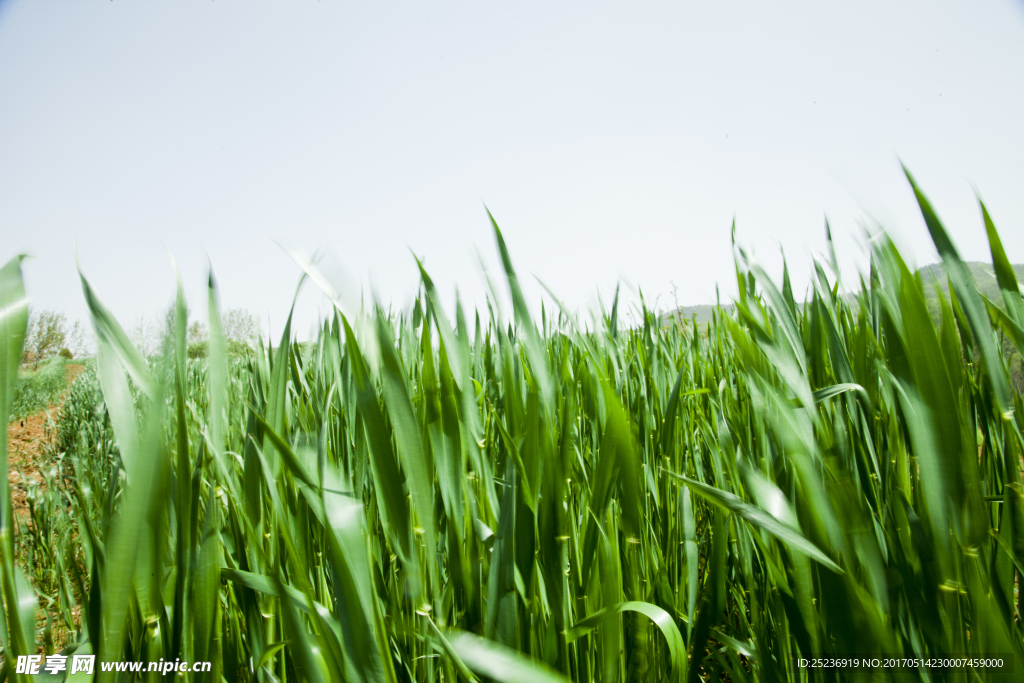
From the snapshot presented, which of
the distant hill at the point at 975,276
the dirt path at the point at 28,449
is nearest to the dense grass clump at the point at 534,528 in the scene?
the distant hill at the point at 975,276

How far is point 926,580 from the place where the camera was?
42cm

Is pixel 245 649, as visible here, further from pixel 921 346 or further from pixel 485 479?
pixel 921 346

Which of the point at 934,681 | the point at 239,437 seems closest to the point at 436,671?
the point at 934,681

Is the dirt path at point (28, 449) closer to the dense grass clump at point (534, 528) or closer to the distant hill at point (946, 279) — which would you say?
the dense grass clump at point (534, 528)

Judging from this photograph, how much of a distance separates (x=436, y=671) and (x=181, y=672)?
265mm

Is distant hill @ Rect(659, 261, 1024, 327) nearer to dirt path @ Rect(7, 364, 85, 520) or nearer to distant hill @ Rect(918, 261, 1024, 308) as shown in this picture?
distant hill @ Rect(918, 261, 1024, 308)

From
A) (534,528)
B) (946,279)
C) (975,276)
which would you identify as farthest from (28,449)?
(975,276)

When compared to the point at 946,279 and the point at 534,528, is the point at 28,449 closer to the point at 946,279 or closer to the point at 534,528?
the point at 534,528

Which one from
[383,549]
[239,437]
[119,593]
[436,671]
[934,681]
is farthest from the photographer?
[239,437]

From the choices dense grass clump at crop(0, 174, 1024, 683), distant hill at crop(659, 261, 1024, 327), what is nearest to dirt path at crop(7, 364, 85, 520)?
dense grass clump at crop(0, 174, 1024, 683)

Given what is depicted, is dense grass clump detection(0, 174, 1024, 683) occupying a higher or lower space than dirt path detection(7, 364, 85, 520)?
lower

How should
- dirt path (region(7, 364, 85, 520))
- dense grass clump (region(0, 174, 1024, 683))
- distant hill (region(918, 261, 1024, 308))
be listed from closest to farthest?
dense grass clump (region(0, 174, 1024, 683)) < distant hill (region(918, 261, 1024, 308)) < dirt path (region(7, 364, 85, 520))

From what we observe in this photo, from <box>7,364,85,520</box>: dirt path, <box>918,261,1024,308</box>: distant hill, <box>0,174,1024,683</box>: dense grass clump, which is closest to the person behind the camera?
<box>0,174,1024,683</box>: dense grass clump

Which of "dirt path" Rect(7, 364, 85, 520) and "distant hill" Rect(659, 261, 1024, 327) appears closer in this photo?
"distant hill" Rect(659, 261, 1024, 327)
